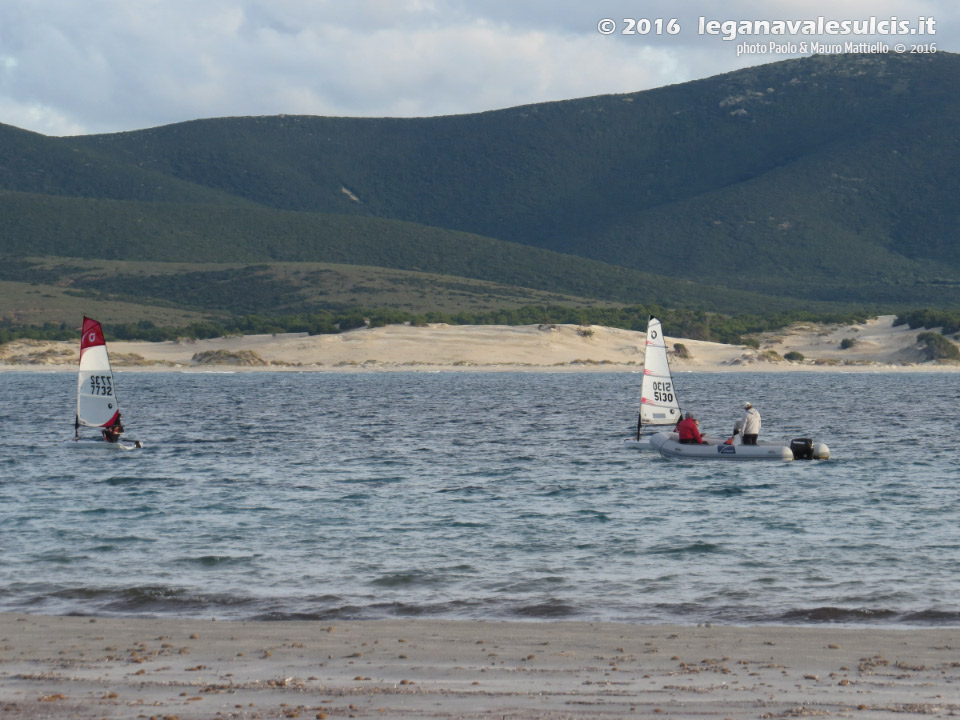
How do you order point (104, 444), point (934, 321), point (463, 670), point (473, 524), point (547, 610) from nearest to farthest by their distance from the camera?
point (463, 670) < point (547, 610) < point (473, 524) < point (104, 444) < point (934, 321)

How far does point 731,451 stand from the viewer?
131ft

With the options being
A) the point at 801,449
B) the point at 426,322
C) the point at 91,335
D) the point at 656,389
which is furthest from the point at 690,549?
the point at 426,322

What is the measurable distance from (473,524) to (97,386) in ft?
74.5

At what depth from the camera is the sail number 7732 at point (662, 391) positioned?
4606 centimetres

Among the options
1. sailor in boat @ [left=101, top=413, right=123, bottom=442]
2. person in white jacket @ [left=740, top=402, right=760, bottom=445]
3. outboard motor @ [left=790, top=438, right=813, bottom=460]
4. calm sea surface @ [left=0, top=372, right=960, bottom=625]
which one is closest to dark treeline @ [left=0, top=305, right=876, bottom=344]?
calm sea surface @ [left=0, top=372, right=960, bottom=625]

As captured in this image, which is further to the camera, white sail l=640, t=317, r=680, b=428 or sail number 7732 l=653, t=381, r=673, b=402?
sail number 7732 l=653, t=381, r=673, b=402

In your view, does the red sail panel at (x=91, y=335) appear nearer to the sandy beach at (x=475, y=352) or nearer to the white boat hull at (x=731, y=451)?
the white boat hull at (x=731, y=451)

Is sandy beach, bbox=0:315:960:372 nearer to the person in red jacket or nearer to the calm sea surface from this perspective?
the calm sea surface

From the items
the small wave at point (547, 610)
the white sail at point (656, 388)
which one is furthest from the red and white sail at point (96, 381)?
the small wave at point (547, 610)

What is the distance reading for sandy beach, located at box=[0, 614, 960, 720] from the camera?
40.3 feet

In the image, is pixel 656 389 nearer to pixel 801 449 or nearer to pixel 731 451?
pixel 731 451

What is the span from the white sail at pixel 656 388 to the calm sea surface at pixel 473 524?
74.7 inches

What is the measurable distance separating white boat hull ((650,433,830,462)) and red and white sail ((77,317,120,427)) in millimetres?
19262

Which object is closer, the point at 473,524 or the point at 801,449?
the point at 473,524
